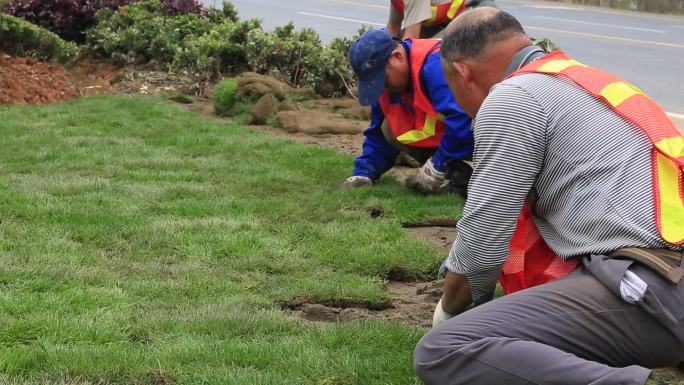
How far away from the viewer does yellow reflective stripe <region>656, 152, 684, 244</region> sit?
2920 millimetres

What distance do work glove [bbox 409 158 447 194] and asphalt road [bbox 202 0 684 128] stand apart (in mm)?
3832

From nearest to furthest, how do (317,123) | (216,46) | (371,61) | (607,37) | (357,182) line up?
1. (371,61)
2. (357,182)
3. (317,123)
4. (216,46)
5. (607,37)

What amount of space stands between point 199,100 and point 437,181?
17.0ft

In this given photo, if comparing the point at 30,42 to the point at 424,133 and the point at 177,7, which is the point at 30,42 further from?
the point at 424,133

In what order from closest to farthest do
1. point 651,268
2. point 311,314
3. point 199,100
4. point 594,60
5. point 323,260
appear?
point 651,268 < point 311,314 < point 323,260 < point 199,100 < point 594,60

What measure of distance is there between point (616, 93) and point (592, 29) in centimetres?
1623

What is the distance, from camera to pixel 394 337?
407cm

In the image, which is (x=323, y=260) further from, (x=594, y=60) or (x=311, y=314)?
(x=594, y=60)

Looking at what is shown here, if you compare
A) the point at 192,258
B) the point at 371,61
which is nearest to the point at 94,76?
the point at 371,61

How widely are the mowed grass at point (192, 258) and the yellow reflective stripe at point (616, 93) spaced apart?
1299 millimetres

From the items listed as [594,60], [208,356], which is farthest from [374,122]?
[594,60]

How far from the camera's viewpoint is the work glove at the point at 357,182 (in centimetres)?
683

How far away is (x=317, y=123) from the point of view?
366 inches

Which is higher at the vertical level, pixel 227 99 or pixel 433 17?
pixel 433 17
